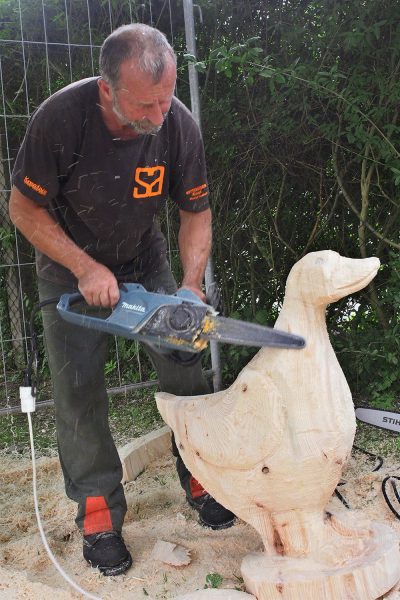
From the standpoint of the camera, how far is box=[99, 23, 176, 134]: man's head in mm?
2012

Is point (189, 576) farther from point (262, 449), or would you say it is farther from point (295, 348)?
point (295, 348)

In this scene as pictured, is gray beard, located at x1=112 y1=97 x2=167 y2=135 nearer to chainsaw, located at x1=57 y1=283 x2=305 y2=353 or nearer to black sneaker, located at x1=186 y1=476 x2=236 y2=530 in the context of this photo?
chainsaw, located at x1=57 y1=283 x2=305 y2=353

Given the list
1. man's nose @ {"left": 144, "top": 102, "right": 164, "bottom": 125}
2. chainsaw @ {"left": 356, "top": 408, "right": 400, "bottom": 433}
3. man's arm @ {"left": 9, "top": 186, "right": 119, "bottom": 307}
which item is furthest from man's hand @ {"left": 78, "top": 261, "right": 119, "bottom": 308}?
chainsaw @ {"left": 356, "top": 408, "right": 400, "bottom": 433}

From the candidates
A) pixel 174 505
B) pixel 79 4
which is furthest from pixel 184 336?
pixel 79 4

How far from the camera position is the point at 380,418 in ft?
11.6

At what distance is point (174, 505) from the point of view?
2.97 metres

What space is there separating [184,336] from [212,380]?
2.03 m

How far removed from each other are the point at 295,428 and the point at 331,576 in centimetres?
48

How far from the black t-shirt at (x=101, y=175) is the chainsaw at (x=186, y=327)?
0.50 metres

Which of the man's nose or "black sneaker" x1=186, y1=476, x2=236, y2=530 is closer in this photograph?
the man's nose

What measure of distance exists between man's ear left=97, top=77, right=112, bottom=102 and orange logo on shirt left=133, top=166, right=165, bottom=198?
294mm

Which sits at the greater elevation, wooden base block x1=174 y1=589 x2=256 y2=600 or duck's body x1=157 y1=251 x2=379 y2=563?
duck's body x1=157 y1=251 x2=379 y2=563

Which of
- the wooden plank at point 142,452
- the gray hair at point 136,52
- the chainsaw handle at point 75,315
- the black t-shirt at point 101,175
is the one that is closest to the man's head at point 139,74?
the gray hair at point 136,52

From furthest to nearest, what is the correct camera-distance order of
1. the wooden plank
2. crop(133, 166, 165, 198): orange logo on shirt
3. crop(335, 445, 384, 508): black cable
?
the wooden plank < crop(335, 445, 384, 508): black cable < crop(133, 166, 165, 198): orange logo on shirt
